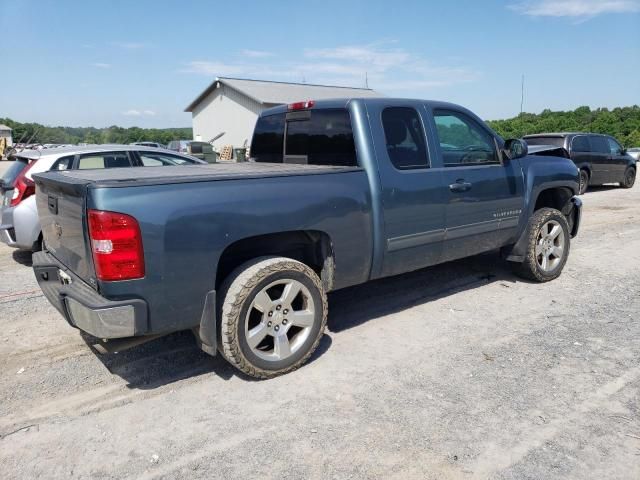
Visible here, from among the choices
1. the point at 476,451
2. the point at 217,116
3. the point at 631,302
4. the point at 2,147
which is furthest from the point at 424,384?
the point at 2,147

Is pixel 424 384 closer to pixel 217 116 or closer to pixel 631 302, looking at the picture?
pixel 631 302

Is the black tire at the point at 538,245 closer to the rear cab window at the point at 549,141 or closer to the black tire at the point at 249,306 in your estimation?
the black tire at the point at 249,306

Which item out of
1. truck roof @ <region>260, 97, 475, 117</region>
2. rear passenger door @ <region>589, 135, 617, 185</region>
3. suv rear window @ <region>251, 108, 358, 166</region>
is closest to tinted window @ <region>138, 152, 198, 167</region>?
suv rear window @ <region>251, 108, 358, 166</region>

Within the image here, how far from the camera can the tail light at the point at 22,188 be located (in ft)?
19.9

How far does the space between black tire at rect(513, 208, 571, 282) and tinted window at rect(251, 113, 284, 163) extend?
274 cm

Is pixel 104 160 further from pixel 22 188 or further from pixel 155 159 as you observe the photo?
pixel 22 188

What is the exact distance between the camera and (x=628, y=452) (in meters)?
2.67

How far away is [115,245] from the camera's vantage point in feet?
9.21

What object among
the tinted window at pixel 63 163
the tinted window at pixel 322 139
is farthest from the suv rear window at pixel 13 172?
the tinted window at pixel 322 139

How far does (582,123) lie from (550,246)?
4432 centimetres

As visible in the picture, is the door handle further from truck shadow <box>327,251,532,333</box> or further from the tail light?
the tail light

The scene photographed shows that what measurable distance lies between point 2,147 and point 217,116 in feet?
78.2

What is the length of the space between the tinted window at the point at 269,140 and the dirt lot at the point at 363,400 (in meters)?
1.63

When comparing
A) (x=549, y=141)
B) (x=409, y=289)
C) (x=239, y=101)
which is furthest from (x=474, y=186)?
(x=239, y=101)
